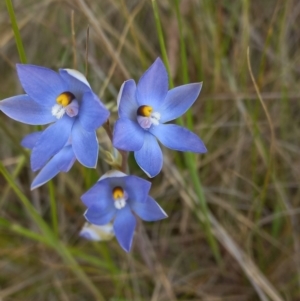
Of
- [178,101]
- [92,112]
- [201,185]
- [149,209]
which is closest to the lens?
[92,112]

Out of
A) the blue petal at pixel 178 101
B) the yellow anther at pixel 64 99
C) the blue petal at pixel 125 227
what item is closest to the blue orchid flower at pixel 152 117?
the blue petal at pixel 178 101

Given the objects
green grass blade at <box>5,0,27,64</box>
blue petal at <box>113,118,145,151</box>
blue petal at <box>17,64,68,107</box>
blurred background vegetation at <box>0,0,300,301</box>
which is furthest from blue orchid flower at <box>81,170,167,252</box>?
blurred background vegetation at <box>0,0,300,301</box>

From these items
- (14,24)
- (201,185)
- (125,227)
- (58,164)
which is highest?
(14,24)

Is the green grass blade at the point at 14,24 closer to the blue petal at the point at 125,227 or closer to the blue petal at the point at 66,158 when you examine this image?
the blue petal at the point at 66,158

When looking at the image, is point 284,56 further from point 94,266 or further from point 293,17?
point 94,266

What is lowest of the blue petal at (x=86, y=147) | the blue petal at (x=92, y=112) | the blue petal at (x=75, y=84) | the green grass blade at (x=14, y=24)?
the blue petal at (x=86, y=147)

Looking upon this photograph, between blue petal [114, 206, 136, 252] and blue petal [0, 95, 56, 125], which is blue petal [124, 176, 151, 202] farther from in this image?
blue petal [0, 95, 56, 125]

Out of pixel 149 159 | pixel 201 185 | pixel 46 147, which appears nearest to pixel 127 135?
pixel 149 159

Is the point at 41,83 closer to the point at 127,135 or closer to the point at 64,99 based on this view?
the point at 64,99
